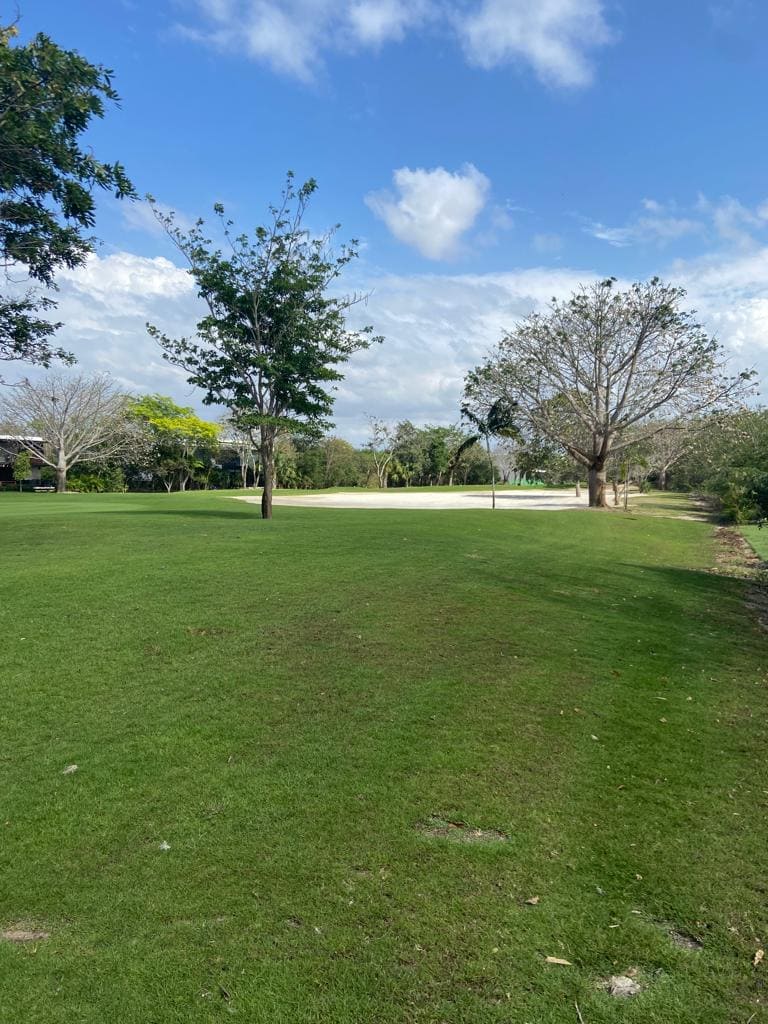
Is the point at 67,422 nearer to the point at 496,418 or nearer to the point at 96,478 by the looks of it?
the point at 96,478

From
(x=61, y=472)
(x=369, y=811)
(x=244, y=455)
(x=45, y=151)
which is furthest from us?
(x=244, y=455)

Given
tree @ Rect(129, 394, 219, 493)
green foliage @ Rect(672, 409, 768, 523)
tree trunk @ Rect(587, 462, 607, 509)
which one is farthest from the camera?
tree @ Rect(129, 394, 219, 493)

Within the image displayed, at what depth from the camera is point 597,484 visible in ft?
116

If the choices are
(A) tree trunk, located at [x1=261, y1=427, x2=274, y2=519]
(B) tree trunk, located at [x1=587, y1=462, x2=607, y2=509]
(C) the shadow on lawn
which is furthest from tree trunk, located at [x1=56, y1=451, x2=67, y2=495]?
(B) tree trunk, located at [x1=587, y1=462, x2=607, y2=509]

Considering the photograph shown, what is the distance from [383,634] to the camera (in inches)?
305

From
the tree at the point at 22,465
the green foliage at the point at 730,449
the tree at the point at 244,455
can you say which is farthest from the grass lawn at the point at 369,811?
the tree at the point at 244,455

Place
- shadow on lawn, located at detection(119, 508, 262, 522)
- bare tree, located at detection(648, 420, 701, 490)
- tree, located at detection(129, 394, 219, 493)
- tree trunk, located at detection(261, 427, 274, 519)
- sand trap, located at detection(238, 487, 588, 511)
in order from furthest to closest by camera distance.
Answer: tree, located at detection(129, 394, 219, 493)
sand trap, located at detection(238, 487, 588, 511)
bare tree, located at detection(648, 420, 701, 490)
shadow on lawn, located at detection(119, 508, 262, 522)
tree trunk, located at detection(261, 427, 274, 519)

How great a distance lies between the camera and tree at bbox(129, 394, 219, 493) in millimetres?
57281

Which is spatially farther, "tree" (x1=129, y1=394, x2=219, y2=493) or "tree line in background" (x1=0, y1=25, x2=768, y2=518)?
"tree" (x1=129, y1=394, x2=219, y2=493)

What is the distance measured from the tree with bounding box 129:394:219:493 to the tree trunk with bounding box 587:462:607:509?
37582 mm

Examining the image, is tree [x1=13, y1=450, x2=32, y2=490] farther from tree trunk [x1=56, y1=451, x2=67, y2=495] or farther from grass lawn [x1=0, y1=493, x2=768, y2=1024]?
grass lawn [x1=0, y1=493, x2=768, y2=1024]

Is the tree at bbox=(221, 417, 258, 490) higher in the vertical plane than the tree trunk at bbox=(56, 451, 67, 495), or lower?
higher

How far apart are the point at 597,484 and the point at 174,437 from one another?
3859cm

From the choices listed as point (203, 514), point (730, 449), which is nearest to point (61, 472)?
point (203, 514)
